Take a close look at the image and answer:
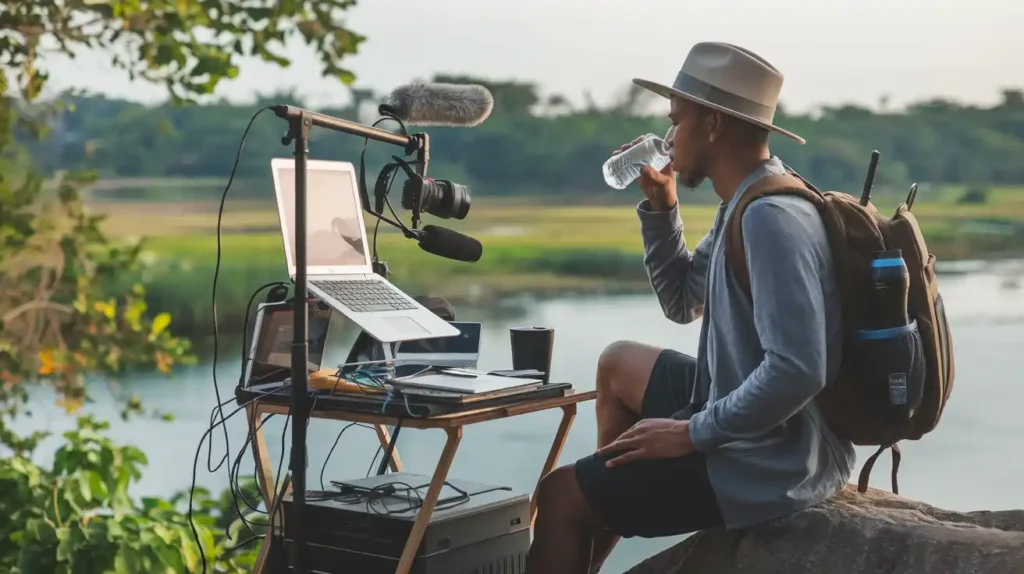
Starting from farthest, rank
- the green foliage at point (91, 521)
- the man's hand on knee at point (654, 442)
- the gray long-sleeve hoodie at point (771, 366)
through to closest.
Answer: the green foliage at point (91, 521)
the man's hand on knee at point (654, 442)
the gray long-sleeve hoodie at point (771, 366)

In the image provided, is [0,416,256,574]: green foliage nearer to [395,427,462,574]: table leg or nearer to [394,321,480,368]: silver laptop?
[394,321,480,368]: silver laptop

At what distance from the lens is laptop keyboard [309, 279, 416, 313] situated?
2.03 m

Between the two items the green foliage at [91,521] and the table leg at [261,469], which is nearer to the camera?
Answer: the table leg at [261,469]

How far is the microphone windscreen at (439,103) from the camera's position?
2.05 metres

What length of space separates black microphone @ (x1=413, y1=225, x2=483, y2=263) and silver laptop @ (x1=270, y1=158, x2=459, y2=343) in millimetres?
136

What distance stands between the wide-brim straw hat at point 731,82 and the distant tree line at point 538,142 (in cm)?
181

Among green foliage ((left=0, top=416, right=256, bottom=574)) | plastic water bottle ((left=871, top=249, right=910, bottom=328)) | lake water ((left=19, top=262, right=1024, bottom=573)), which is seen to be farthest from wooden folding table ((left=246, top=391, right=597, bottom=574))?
lake water ((left=19, top=262, right=1024, bottom=573))

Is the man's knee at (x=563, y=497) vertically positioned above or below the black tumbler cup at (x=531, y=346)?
below

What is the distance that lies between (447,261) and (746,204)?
9.00 feet

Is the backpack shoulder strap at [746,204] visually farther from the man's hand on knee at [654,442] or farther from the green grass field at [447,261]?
the green grass field at [447,261]

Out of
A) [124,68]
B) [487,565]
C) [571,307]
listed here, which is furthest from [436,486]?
[571,307]

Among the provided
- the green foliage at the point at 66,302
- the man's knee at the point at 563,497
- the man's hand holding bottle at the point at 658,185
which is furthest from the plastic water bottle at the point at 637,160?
the green foliage at the point at 66,302

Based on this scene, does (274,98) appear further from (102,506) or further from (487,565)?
(487,565)

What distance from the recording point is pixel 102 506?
3227mm
